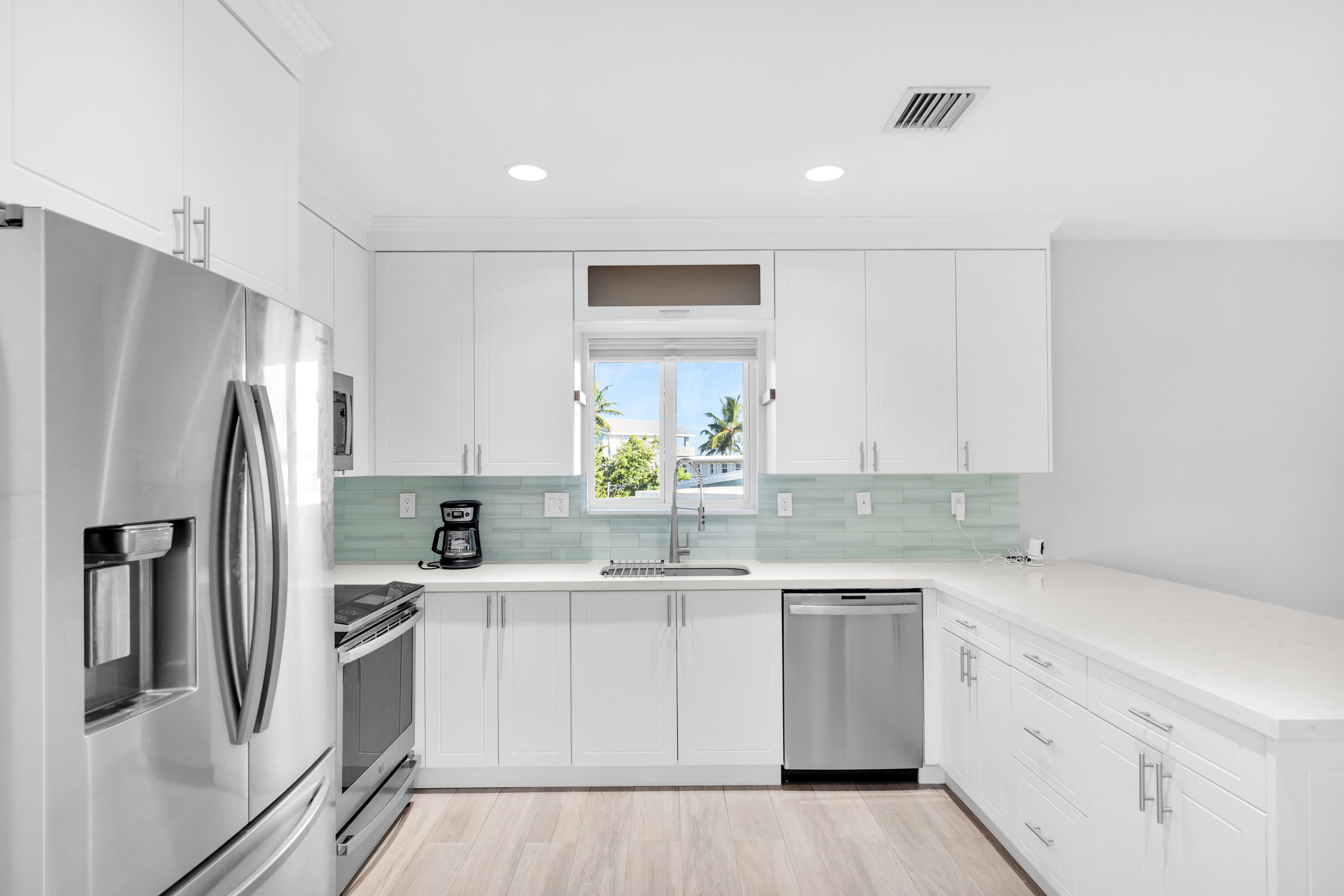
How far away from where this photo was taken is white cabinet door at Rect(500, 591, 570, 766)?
2.84m

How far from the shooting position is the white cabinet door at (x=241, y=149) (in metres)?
1.34

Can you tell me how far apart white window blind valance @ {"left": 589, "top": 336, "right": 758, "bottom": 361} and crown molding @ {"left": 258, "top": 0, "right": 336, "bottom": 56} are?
1870mm

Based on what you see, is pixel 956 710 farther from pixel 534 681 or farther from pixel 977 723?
pixel 534 681

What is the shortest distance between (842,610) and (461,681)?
62.8 inches

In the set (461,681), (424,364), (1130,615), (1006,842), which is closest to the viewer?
(1130,615)

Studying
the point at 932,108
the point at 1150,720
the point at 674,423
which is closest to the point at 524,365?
the point at 674,423

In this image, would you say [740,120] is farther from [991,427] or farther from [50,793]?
[50,793]

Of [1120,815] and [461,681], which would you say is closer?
[1120,815]

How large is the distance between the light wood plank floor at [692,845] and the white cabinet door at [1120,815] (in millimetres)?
499

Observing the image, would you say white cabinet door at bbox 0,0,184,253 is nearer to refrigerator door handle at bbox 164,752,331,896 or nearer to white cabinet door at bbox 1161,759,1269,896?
refrigerator door handle at bbox 164,752,331,896

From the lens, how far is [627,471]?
140 inches

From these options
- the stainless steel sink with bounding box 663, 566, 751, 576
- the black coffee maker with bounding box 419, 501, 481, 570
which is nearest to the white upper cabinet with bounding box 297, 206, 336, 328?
the black coffee maker with bounding box 419, 501, 481, 570

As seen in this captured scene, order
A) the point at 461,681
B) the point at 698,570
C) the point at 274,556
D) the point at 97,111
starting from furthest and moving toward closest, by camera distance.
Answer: the point at 698,570, the point at 461,681, the point at 274,556, the point at 97,111

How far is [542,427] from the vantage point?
123 inches
